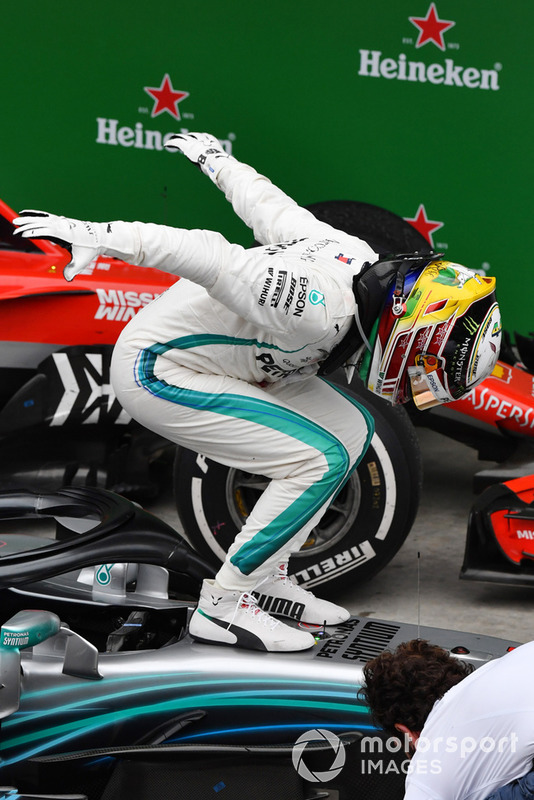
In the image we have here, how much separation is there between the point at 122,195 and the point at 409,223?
1587mm

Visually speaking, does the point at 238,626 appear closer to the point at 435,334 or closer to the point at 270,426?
the point at 270,426

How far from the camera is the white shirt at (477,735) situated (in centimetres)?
213

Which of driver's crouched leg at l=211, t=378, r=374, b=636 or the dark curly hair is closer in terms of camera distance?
the dark curly hair

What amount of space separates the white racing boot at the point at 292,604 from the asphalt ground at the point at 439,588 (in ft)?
2.38

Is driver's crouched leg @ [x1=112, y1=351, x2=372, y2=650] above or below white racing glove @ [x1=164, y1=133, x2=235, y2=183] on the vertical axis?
below

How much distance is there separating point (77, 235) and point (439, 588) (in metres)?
2.67

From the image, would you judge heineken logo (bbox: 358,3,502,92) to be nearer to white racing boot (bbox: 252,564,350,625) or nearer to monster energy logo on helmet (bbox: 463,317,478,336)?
monster energy logo on helmet (bbox: 463,317,478,336)

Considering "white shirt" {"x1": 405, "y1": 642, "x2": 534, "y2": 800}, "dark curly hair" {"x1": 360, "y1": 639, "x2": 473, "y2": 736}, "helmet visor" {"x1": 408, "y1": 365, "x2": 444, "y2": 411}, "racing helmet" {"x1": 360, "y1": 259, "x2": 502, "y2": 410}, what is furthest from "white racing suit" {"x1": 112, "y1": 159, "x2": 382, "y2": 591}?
"white shirt" {"x1": 405, "y1": 642, "x2": 534, "y2": 800}

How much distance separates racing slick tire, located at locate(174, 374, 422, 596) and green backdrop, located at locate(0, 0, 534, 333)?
75.7 inches

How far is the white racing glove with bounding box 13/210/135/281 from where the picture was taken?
8.42 ft

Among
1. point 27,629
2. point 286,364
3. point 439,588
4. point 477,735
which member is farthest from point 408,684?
point 439,588

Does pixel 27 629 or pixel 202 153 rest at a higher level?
pixel 202 153

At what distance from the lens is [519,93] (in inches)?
224

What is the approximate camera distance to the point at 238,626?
318 cm
